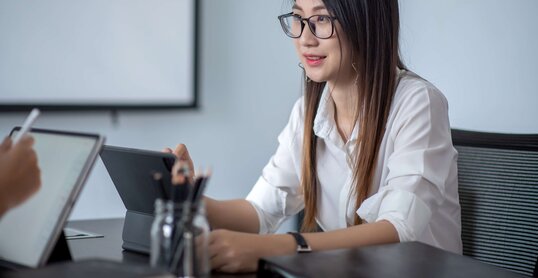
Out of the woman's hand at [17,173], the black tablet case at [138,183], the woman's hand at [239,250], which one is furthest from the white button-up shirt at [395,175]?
the woman's hand at [17,173]

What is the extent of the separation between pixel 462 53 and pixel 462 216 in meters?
0.82

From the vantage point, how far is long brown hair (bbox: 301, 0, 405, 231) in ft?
5.63

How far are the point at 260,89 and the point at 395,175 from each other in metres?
1.81

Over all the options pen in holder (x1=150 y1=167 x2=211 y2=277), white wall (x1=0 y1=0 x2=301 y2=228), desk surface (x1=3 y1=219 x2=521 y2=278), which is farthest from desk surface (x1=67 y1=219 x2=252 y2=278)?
white wall (x1=0 y1=0 x2=301 y2=228)

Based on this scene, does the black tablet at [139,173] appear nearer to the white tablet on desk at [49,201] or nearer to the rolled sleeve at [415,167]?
the white tablet on desk at [49,201]

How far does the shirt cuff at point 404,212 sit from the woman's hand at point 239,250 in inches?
11.2

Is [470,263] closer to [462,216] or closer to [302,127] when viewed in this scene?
[462,216]

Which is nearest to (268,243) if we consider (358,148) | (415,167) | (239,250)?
(239,250)

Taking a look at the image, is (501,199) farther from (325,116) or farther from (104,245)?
(104,245)

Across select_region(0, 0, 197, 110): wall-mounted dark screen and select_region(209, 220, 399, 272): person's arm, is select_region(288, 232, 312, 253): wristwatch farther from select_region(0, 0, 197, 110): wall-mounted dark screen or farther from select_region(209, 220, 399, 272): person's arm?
select_region(0, 0, 197, 110): wall-mounted dark screen

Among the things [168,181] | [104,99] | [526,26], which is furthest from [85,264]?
[104,99]

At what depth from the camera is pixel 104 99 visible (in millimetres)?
2877

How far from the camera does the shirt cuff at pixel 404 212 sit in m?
1.45

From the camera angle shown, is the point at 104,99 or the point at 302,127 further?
the point at 104,99
